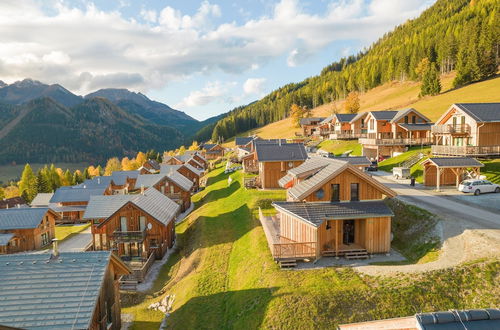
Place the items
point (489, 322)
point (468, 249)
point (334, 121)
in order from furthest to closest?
point (334, 121) → point (468, 249) → point (489, 322)

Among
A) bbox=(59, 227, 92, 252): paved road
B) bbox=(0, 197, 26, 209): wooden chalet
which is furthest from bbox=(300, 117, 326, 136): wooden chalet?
bbox=(0, 197, 26, 209): wooden chalet

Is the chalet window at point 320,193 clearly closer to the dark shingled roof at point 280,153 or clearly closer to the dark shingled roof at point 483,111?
the dark shingled roof at point 280,153

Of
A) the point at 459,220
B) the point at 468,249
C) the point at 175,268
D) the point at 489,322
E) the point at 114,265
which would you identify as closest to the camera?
the point at 489,322

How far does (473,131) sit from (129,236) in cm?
4801

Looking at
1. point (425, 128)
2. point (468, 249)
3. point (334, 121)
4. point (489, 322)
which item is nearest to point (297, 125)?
point (334, 121)

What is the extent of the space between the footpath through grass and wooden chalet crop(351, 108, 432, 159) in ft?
140

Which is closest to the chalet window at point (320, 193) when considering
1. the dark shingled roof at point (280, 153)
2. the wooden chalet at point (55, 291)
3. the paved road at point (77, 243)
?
the wooden chalet at point (55, 291)

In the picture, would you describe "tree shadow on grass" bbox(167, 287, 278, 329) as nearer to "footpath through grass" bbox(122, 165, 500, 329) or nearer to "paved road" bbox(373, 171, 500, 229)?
"footpath through grass" bbox(122, 165, 500, 329)

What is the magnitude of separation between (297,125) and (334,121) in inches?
1679

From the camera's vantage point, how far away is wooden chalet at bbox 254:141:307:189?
49325 mm

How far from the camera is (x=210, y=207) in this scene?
51.4 metres

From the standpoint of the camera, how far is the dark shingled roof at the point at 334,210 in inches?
967

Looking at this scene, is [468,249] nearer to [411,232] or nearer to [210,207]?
[411,232]

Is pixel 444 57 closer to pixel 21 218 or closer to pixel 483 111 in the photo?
pixel 483 111
